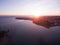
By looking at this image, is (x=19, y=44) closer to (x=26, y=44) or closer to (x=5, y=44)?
(x=26, y=44)

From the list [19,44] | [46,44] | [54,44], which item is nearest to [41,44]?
[46,44]

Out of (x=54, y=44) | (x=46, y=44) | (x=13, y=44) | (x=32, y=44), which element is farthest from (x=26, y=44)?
(x=54, y=44)

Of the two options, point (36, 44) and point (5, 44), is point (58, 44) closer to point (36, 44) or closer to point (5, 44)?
point (36, 44)

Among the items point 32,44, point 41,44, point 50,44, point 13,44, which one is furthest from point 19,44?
point 50,44

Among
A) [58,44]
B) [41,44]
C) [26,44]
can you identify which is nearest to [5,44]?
[26,44]

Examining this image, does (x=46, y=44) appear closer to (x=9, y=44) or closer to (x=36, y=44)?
(x=36, y=44)
